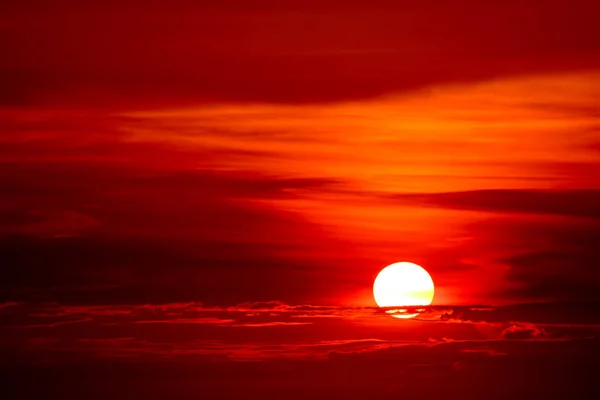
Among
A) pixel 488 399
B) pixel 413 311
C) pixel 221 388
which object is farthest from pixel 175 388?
pixel 413 311

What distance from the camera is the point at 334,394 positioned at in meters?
103

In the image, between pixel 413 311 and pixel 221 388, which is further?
pixel 221 388

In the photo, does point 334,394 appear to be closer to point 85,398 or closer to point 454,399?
point 454,399

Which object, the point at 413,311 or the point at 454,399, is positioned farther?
the point at 454,399

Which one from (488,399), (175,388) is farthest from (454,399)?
(175,388)

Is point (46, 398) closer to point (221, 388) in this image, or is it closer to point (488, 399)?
point (221, 388)

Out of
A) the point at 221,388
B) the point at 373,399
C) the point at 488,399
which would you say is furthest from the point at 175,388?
the point at 488,399

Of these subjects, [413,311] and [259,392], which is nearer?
[413,311]

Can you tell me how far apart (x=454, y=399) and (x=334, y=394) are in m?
9.18

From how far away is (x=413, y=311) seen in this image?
76.2 meters

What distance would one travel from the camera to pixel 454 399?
10775 cm

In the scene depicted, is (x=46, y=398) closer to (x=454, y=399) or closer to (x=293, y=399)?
(x=293, y=399)

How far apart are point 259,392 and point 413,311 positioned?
107 feet

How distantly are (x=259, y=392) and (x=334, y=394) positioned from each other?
6.06 metres
